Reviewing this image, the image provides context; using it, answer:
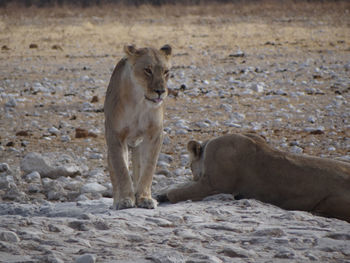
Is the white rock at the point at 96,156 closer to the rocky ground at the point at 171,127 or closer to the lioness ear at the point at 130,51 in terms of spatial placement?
the rocky ground at the point at 171,127

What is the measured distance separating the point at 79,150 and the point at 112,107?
301cm

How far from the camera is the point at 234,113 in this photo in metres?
10.6

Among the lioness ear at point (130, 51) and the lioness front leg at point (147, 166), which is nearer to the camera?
the lioness front leg at point (147, 166)

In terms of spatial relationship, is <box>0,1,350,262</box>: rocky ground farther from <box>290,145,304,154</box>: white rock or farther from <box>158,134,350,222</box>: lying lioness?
<box>158,134,350,222</box>: lying lioness

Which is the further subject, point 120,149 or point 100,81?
point 100,81

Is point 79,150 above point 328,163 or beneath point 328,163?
beneath

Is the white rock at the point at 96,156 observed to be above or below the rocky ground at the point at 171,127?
below

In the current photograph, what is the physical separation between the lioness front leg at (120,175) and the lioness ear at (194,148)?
2.49 ft

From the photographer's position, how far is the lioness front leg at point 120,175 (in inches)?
209

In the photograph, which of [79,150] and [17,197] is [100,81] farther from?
[17,197]

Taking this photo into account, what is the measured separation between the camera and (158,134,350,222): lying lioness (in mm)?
5383

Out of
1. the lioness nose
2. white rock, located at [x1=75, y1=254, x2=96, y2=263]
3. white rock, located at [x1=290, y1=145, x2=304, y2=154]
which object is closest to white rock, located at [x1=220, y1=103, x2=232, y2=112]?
white rock, located at [x1=290, y1=145, x2=304, y2=154]

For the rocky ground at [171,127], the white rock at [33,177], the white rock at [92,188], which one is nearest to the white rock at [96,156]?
the rocky ground at [171,127]

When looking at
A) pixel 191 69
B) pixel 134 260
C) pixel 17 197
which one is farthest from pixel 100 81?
pixel 134 260
